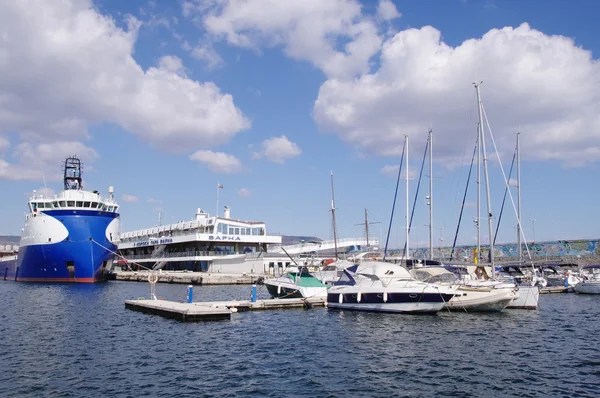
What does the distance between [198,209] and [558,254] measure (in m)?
66.2

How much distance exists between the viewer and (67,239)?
63.2 metres

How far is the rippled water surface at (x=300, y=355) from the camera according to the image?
1692 cm

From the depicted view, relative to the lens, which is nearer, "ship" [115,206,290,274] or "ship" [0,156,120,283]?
"ship" [0,156,120,283]

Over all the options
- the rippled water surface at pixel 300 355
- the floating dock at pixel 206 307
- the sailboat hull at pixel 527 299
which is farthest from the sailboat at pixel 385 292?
the sailboat hull at pixel 527 299

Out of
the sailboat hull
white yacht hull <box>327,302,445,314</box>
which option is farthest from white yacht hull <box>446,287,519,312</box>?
white yacht hull <box>327,302,445,314</box>

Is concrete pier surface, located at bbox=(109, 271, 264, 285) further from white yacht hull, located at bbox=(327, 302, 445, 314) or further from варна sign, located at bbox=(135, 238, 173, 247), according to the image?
white yacht hull, located at bbox=(327, 302, 445, 314)

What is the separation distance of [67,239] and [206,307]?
38154mm

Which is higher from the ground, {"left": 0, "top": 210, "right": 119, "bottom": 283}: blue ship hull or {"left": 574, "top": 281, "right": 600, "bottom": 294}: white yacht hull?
{"left": 0, "top": 210, "right": 119, "bottom": 283}: blue ship hull

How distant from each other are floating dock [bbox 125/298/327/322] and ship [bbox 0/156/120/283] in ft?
98.6

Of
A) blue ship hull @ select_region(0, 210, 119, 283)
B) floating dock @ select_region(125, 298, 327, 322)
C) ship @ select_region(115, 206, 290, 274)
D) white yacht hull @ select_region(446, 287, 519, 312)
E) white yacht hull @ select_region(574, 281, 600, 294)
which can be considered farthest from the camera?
ship @ select_region(115, 206, 290, 274)

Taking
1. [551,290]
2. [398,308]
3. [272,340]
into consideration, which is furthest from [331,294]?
[551,290]

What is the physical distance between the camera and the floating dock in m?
31.4

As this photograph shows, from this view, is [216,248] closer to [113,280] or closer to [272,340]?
[113,280]

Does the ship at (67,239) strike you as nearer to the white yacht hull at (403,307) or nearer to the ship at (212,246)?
the ship at (212,246)
